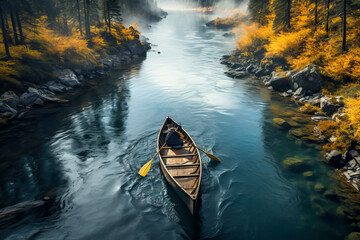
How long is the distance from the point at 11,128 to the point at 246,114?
23719 millimetres

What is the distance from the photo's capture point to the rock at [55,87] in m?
27.5

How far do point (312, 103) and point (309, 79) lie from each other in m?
3.47

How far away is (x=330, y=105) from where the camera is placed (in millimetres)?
21141

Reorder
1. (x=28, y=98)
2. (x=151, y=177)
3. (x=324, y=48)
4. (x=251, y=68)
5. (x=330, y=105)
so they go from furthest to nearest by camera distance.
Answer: (x=251, y=68) < (x=324, y=48) < (x=28, y=98) < (x=330, y=105) < (x=151, y=177)

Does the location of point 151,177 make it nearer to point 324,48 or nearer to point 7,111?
point 7,111

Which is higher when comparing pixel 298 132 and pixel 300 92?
pixel 300 92

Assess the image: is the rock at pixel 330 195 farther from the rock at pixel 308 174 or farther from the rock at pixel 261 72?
the rock at pixel 261 72

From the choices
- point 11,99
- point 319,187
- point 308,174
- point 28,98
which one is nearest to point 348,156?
point 308,174

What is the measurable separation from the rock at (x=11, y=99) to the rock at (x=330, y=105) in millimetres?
32165

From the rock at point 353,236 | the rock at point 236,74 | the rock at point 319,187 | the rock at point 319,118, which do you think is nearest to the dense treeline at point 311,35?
the rock at point 236,74

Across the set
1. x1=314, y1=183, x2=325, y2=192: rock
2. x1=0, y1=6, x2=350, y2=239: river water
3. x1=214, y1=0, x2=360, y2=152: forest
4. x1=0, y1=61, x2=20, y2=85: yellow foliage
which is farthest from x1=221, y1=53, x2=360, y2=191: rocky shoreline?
x1=0, y1=61, x2=20, y2=85: yellow foliage

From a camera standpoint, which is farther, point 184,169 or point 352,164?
point 352,164

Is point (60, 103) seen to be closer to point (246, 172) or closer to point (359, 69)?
point (246, 172)

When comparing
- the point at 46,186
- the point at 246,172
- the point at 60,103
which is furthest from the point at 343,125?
the point at 60,103
